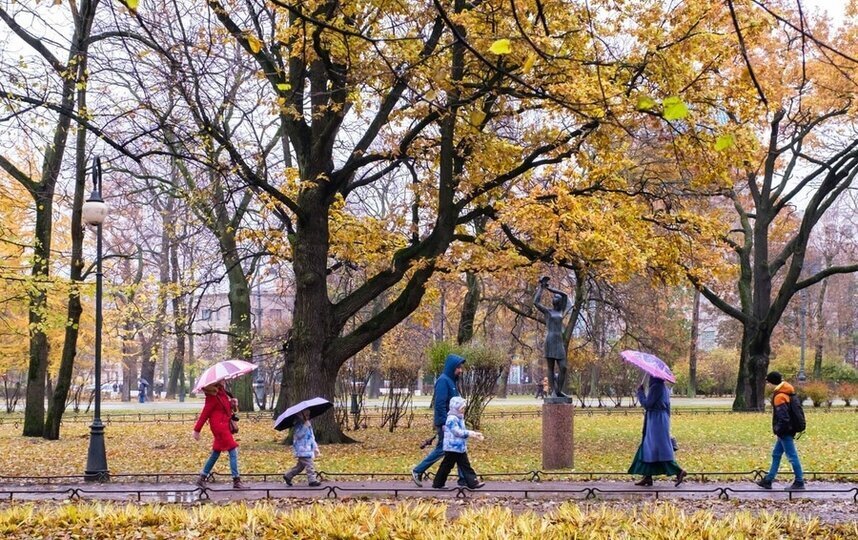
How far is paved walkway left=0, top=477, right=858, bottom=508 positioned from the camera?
10.2 m

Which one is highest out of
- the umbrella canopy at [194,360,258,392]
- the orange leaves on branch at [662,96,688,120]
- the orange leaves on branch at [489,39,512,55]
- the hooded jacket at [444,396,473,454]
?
the orange leaves on branch at [489,39,512,55]

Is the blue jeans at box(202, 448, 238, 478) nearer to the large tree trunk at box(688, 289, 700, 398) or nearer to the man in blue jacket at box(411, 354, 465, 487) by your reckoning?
the man in blue jacket at box(411, 354, 465, 487)

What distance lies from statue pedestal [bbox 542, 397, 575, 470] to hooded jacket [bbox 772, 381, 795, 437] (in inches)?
145

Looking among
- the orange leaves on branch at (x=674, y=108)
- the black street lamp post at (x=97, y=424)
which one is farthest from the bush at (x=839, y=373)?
the orange leaves on branch at (x=674, y=108)

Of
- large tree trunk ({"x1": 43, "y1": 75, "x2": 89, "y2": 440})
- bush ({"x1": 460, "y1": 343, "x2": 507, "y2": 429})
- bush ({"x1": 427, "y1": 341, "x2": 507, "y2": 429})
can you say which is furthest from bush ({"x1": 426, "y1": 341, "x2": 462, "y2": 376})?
large tree trunk ({"x1": 43, "y1": 75, "x2": 89, "y2": 440})

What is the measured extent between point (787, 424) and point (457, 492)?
13.7 ft

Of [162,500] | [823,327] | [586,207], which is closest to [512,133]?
[586,207]

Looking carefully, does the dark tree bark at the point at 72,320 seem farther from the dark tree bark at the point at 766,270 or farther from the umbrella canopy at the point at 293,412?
the dark tree bark at the point at 766,270

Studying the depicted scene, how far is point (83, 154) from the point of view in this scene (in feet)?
65.7

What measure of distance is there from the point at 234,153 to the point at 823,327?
48689 millimetres

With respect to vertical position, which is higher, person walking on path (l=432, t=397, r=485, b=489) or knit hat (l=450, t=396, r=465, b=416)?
knit hat (l=450, t=396, r=465, b=416)

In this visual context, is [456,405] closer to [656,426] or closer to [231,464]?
[656,426]

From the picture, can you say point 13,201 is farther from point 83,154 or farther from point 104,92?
point 104,92

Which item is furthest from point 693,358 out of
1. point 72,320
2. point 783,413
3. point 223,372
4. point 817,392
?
point 223,372
